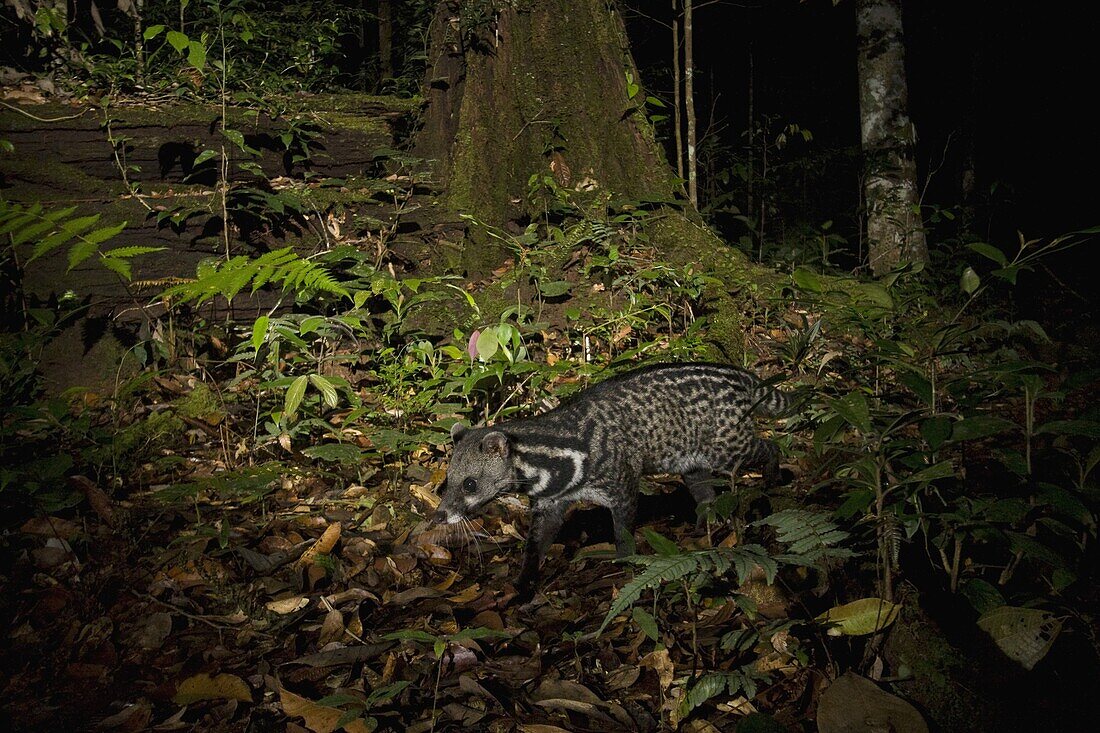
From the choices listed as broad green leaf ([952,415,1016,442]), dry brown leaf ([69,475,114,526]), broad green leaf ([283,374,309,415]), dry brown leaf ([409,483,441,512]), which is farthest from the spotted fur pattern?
dry brown leaf ([69,475,114,526])

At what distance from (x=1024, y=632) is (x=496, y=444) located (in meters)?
2.72

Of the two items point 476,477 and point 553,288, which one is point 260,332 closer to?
point 476,477

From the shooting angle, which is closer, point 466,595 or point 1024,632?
point 1024,632

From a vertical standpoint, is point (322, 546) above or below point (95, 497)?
below

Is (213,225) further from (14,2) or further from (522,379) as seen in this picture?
(14,2)

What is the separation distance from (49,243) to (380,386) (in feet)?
8.01

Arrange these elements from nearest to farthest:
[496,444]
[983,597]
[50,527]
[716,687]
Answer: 1. [983,597]
2. [716,687]
3. [50,527]
4. [496,444]

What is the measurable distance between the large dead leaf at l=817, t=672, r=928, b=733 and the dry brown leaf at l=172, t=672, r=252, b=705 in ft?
7.67

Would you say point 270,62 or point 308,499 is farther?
point 270,62

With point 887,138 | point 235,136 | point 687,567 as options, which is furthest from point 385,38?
point 687,567

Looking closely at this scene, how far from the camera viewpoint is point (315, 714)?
2.82 meters

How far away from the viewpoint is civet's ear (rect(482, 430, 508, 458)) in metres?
4.15

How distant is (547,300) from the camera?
259 inches

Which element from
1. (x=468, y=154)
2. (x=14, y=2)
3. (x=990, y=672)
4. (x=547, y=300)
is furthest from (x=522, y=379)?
(x=14, y=2)
